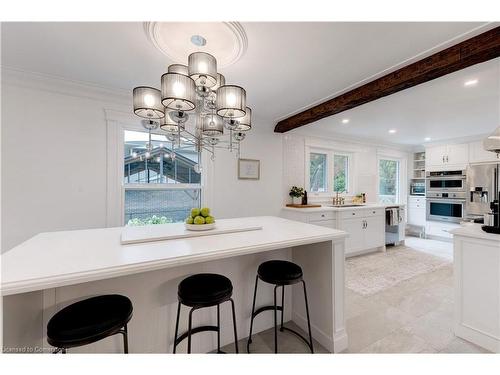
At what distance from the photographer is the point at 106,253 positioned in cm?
113

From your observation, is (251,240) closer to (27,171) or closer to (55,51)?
(55,51)

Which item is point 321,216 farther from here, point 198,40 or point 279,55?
point 198,40

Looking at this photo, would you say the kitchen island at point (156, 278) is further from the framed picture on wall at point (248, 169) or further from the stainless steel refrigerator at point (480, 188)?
the stainless steel refrigerator at point (480, 188)

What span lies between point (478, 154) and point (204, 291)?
6190mm

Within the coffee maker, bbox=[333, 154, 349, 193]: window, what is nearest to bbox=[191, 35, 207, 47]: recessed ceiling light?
the coffee maker

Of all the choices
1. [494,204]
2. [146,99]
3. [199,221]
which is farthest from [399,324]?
[146,99]

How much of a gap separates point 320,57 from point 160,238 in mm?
1955

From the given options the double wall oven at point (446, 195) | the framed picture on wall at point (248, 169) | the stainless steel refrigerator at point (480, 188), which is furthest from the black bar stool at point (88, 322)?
the double wall oven at point (446, 195)

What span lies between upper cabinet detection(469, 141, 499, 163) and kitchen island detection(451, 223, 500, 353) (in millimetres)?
4015

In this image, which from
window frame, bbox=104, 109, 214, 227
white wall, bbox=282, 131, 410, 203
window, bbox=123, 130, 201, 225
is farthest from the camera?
white wall, bbox=282, 131, 410, 203

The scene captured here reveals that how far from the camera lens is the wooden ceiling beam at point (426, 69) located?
1.52 meters

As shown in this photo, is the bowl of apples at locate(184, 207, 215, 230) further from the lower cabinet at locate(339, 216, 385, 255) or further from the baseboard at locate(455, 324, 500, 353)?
the lower cabinet at locate(339, 216, 385, 255)

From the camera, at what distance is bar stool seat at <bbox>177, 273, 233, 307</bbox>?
1.22 meters
